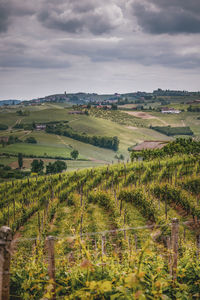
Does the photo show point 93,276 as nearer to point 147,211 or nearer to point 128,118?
point 147,211

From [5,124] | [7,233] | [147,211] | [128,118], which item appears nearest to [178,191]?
[147,211]

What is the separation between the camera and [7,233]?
10.8 feet

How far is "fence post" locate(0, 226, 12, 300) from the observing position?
3291 millimetres

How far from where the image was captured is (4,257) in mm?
3373

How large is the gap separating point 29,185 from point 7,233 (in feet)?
82.3

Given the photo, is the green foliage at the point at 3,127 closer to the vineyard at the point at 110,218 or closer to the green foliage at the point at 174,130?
the green foliage at the point at 174,130

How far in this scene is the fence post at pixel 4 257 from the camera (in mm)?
3291

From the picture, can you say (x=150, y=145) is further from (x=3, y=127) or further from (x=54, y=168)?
(x=3, y=127)

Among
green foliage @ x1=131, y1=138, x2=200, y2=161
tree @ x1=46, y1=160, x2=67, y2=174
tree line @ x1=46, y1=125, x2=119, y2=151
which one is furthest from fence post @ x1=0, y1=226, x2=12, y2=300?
tree line @ x1=46, y1=125, x2=119, y2=151

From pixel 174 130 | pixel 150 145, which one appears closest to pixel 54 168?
pixel 150 145

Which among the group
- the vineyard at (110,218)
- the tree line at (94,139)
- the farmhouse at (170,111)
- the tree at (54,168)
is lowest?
the tree at (54,168)

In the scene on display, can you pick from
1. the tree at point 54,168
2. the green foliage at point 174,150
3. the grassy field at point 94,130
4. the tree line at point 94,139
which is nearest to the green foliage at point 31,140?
the grassy field at point 94,130

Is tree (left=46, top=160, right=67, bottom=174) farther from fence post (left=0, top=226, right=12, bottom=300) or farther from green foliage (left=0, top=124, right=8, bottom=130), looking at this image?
fence post (left=0, top=226, right=12, bottom=300)

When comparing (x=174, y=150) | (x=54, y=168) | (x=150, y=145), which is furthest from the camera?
(x=54, y=168)
